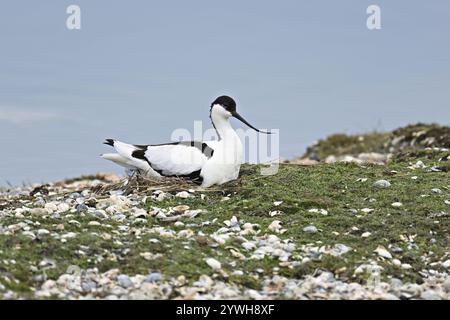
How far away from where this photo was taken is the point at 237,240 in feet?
34.9

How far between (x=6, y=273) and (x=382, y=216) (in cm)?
→ 548

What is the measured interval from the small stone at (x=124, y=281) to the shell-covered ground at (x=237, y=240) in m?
0.01

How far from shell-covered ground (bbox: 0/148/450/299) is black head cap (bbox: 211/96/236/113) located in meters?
1.21

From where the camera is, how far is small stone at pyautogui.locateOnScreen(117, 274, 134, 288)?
8.86 meters

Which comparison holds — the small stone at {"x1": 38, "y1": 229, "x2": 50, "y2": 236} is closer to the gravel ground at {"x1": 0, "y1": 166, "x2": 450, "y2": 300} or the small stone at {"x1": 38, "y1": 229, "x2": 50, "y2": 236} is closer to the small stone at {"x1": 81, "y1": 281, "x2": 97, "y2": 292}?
the gravel ground at {"x1": 0, "y1": 166, "x2": 450, "y2": 300}

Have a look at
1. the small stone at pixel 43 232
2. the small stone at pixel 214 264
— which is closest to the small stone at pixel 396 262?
the small stone at pixel 214 264

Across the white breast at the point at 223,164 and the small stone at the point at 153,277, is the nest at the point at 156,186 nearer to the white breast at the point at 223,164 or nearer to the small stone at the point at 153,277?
the white breast at the point at 223,164

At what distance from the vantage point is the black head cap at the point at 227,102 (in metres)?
14.7

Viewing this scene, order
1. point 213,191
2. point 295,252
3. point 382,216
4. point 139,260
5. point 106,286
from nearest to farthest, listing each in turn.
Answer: point 106,286 < point 139,260 < point 295,252 < point 382,216 < point 213,191

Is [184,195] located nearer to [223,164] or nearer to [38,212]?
[223,164]
